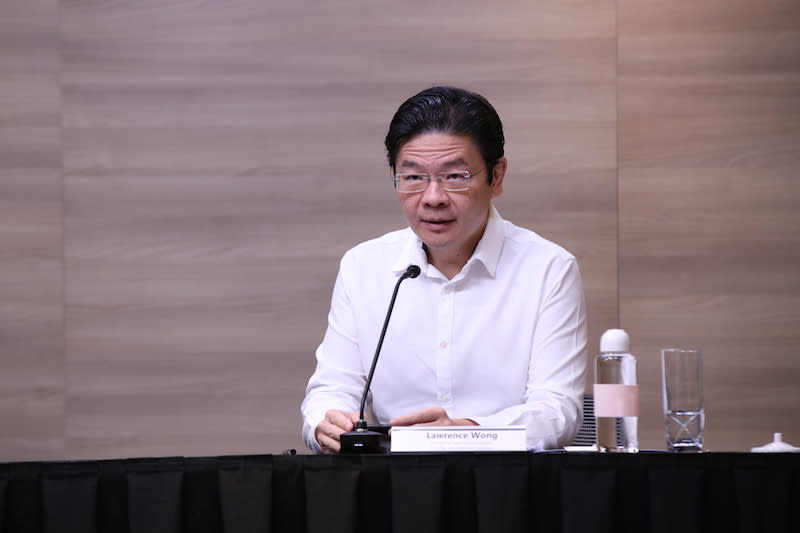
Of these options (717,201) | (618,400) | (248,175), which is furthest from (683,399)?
(248,175)

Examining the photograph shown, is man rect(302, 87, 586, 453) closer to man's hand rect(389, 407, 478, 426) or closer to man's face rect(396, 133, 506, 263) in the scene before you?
man's face rect(396, 133, 506, 263)

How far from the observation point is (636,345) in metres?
3.50

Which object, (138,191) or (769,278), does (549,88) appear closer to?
(769,278)

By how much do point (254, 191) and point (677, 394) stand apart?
217 cm

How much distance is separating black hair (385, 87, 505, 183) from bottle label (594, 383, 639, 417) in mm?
759

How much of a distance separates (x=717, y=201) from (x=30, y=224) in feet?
8.74

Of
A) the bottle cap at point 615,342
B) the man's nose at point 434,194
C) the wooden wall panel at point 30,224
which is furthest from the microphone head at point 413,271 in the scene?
the wooden wall panel at point 30,224

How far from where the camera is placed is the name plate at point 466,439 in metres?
1.55

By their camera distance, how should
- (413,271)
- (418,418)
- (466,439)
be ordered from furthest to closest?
(413,271), (418,418), (466,439)

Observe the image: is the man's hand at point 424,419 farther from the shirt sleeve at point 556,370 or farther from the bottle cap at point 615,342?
the bottle cap at point 615,342

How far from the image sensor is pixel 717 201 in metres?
3.50

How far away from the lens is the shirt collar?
2322 millimetres

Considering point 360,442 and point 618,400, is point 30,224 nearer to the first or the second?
point 360,442

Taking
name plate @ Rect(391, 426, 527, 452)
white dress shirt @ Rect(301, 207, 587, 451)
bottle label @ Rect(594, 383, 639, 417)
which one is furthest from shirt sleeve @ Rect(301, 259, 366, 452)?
bottle label @ Rect(594, 383, 639, 417)
